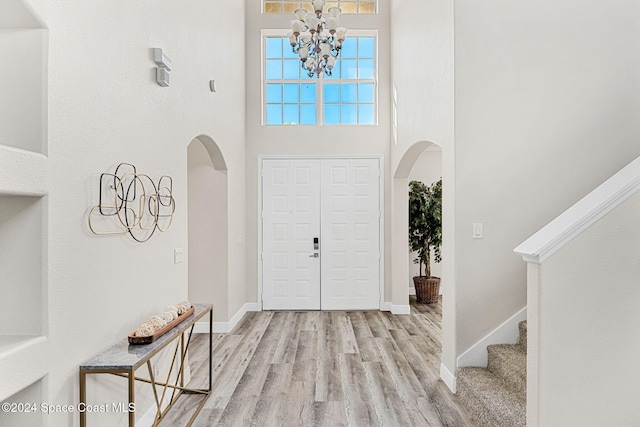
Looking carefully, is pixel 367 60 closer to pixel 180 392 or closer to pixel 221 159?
pixel 221 159

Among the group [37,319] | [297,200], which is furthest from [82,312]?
[297,200]

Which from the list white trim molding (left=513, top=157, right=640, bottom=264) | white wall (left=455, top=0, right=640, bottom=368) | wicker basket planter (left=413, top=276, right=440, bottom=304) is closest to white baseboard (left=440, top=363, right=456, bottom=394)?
white wall (left=455, top=0, right=640, bottom=368)

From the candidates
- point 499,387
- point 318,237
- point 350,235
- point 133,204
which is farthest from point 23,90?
point 350,235

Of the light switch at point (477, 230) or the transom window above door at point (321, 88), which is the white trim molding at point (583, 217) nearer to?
the light switch at point (477, 230)

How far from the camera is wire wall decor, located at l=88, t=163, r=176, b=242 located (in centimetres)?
211

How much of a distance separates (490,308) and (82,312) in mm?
2841

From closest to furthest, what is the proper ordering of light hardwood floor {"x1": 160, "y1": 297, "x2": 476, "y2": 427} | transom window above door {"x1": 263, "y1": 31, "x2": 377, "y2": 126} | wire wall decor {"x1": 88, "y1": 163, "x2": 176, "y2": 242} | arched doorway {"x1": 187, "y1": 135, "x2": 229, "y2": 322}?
wire wall decor {"x1": 88, "y1": 163, "x2": 176, "y2": 242}
light hardwood floor {"x1": 160, "y1": 297, "x2": 476, "y2": 427}
arched doorway {"x1": 187, "y1": 135, "x2": 229, "y2": 322}
transom window above door {"x1": 263, "y1": 31, "x2": 377, "y2": 126}

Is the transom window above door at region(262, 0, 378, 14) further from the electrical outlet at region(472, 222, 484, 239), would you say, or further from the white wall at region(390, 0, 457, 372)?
the electrical outlet at region(472, 222, 484, 239)

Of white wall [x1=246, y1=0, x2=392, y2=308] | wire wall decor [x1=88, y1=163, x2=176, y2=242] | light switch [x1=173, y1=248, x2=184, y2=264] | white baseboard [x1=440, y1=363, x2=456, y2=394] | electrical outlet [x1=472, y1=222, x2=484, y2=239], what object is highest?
white wall [x1=246, y1=0, x2=392, y2=308]

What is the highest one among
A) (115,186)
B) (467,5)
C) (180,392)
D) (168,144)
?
(467,5)

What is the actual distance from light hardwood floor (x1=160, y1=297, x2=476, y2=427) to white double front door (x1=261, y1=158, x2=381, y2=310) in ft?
2.03

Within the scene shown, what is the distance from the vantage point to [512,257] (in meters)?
3.11

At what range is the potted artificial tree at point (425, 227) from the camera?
612 centimetres

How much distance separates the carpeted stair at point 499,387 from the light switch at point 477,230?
0.78m
